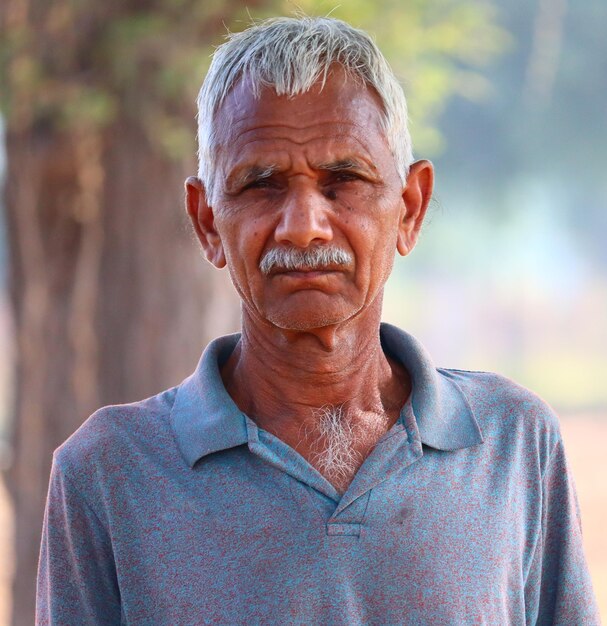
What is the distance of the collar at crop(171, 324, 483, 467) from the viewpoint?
1.54 metres

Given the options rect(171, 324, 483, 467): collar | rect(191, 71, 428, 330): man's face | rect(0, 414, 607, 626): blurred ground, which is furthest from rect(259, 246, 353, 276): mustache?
rect(0, 414, 607, 626): blurred ground

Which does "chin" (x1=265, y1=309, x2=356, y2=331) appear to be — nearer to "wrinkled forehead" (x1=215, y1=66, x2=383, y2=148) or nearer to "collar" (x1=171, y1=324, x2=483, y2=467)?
"collar" (x1=171, y1=324, x2=483, y2=467)

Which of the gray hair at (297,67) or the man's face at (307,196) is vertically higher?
the gray hair at (297,67)

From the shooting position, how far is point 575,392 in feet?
58.8

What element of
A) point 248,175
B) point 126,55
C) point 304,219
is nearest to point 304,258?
point 304,219

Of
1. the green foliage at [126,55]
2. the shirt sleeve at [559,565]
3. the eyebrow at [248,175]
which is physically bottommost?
the shirt sleeve at [559,565]

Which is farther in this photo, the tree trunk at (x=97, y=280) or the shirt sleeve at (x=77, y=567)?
the tree trunk at (x=97, y=280)

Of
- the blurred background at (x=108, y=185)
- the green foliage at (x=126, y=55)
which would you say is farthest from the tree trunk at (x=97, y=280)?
the green foliage at (x=126, y=55)

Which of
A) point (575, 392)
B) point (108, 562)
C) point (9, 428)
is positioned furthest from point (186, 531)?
point (575, 392)

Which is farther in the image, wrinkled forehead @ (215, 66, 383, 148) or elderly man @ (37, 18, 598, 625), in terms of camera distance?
wrinkled forehead @ (215, 66, 383, 148)

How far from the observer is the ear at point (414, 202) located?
1.72m

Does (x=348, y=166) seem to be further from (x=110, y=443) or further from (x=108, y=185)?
(x=108, y=185)

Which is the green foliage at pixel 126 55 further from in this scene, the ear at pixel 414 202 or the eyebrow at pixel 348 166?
the eyebrow at pixel 348 166

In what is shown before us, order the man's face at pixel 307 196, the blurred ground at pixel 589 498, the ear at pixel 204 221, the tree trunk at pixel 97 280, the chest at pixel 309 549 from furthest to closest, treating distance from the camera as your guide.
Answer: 1. the blurred ground at pixel 589 498
2. the tree trunk at pixel 97 280
3. the ear at pixel 204 221
4. the man's face at pixel 307 196
5. the chest at pixel 309 549
